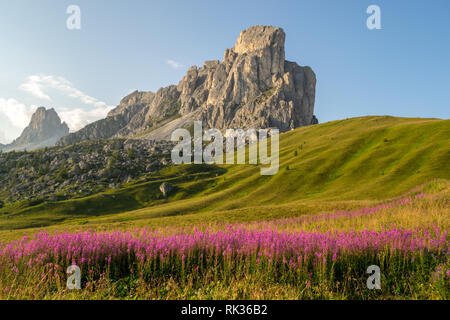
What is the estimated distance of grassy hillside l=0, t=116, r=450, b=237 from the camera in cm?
4225

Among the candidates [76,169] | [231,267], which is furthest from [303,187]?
[76,169]

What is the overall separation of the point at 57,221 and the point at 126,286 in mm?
82730

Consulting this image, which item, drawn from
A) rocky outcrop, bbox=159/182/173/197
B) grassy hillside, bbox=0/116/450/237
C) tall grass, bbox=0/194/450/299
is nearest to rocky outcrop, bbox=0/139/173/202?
grassy hillside, bbox=0/116/450/237

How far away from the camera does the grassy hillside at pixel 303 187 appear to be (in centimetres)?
4225

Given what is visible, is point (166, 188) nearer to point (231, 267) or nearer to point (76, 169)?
point (76, 169)

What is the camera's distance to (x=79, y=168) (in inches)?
5448

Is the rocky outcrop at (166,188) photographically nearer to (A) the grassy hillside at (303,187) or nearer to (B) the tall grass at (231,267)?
(A) the grassy hillside at (303,187)

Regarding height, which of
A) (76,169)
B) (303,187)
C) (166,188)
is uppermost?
(76,169)

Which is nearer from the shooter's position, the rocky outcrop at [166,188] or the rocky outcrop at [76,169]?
the rocky outcrop at [166,188]

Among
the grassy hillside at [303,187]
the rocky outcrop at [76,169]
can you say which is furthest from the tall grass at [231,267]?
the rocky outcrop at [76,169]

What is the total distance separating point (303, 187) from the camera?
2330 inches
